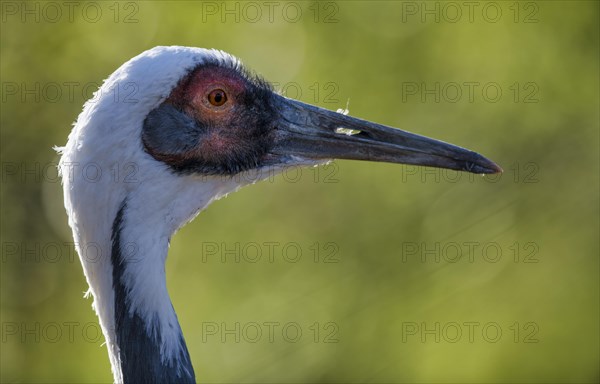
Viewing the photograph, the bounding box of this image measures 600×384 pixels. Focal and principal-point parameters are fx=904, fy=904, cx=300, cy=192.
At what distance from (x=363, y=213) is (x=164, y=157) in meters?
3.80

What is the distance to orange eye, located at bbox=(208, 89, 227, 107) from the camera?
170 inches

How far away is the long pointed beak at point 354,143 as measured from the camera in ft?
14.2

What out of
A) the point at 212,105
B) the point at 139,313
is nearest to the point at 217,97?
the point at 212,105

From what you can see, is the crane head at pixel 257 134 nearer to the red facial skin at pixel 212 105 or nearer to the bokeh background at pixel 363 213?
the red facial skin at pixel 212 105

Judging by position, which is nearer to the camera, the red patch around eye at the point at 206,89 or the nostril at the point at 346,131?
the red patch around eye at the point at 206,89

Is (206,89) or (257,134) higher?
(206,89)

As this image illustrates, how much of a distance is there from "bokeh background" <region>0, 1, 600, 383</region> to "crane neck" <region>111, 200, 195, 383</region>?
12.0 ft

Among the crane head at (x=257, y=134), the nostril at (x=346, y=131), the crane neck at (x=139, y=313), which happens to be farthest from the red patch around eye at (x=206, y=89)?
the crane neck at (x=139, y=313)

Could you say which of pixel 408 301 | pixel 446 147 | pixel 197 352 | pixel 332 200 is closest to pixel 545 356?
pixel 408 301

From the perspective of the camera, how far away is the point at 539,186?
725cm

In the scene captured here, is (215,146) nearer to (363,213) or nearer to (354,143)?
(354,143)

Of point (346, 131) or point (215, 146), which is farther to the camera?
point (346, 131)

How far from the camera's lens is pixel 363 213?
7734 mm

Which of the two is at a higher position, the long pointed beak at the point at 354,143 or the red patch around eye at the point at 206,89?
the red patch around eye at the point at 206,89
